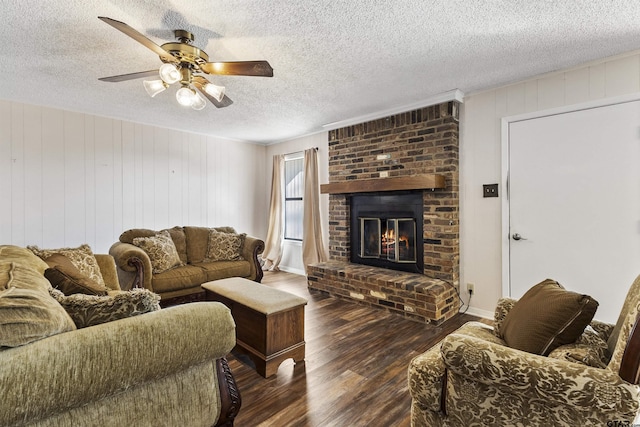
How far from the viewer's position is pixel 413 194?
3.83 m

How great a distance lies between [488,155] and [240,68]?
8.76ft

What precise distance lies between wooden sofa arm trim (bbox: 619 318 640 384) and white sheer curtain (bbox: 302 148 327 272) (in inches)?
160

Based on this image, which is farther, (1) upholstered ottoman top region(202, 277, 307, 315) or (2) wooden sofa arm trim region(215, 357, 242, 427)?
(1) upholstered ottoman top region(202, 277, 307, 315)

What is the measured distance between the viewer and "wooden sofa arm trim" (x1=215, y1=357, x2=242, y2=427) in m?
1.48

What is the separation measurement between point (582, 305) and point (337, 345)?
71.0 inches

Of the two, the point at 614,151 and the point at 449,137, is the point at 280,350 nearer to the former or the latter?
the point at 449,137

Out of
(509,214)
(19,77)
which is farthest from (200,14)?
(509,214)

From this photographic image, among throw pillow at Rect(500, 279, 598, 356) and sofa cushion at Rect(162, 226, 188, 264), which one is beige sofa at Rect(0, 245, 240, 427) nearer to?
throw pillow at Rect(500, 279, 598, 356)

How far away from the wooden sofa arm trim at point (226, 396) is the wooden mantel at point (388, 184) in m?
2.75

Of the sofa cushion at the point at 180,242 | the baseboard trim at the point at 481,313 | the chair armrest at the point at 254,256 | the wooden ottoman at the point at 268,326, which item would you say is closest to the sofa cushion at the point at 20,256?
the wooden ottoman at the point at 268,326

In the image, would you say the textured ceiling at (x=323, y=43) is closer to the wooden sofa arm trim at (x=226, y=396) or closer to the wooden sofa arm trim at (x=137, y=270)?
the wooden sofa arm trim at (x=137, y=270)

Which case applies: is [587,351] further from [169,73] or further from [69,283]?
[169,73]

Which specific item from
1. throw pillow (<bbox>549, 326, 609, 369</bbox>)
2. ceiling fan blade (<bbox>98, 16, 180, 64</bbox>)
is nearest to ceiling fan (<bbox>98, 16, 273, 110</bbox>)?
ceiling fan blade (<bbox>98, 16, 180, 64</bbox>)

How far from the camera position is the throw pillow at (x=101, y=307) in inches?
50.1
